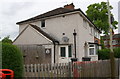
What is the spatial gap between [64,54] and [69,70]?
11093 mm

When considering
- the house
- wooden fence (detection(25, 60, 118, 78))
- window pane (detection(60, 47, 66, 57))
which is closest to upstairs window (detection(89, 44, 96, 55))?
the house

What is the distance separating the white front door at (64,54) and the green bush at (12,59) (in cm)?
1249

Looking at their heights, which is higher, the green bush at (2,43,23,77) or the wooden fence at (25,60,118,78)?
the green bush at (2,43,23,77)

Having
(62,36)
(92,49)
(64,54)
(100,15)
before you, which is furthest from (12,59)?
(100,15)

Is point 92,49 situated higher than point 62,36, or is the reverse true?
point 62,36

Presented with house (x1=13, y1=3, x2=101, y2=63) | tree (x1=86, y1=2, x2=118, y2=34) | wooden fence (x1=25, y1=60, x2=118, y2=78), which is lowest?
wooden fence (x1=25, y1=60, x2=118, y2=78)

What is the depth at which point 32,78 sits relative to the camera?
5594 mm

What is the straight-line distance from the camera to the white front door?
1762 cm

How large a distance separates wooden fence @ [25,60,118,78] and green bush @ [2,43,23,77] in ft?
1.34

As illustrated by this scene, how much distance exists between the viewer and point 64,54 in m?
17.9

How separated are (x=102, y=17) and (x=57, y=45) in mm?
21180

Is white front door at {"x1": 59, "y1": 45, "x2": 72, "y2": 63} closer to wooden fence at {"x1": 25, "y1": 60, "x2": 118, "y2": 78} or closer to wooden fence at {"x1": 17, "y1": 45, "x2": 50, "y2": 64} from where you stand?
wooden fence at {"x1": 17, "y1": 45, "x2": 50, "y2": 64}

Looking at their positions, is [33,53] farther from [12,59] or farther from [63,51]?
[12,59]

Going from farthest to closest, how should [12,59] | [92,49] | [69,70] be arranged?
[92,49] < [69,70] < [12,59]
